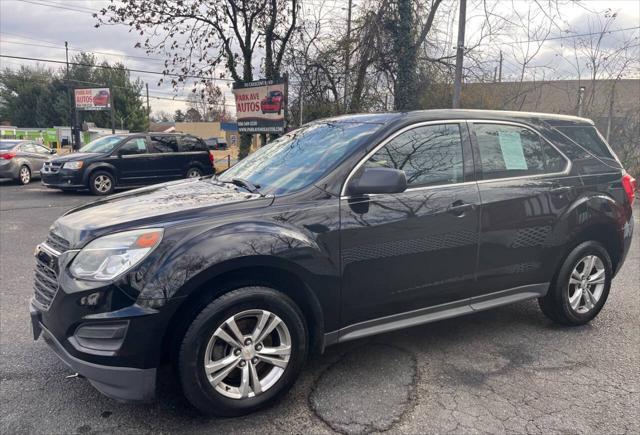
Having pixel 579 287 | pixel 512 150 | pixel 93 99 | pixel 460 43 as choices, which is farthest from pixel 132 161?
pixel 93 99

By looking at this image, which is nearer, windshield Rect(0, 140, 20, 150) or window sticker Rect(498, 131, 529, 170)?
window sticker Rect(498, 131, 529, 170)

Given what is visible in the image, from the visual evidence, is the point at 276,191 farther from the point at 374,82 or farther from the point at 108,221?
the point at 374,82

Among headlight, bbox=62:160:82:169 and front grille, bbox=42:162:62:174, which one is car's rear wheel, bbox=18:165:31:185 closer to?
front grille, bbox=42:162:62:174

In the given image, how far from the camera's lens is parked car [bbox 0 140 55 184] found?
575 inches

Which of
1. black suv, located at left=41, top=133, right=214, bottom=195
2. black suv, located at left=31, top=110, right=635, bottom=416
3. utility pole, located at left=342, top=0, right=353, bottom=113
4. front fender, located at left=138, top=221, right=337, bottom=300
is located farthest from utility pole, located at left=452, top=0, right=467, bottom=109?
front fender, located at left=138, top=221, right=337, bottom=300

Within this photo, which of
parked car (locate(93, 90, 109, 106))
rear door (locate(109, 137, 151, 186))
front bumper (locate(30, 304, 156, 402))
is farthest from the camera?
parked car (locate(93, 90, 109, 106))

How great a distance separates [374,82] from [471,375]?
1227 centimetres

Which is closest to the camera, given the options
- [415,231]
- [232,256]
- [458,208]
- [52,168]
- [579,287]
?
[232,256]

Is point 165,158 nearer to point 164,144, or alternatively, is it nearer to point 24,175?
point 164,144

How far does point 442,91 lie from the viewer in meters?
14.4

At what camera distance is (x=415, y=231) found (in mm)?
3297

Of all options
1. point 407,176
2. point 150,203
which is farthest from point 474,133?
point 150,203

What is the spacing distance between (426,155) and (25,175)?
15.2 metres

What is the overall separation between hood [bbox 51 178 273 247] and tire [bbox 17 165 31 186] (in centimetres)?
1373
